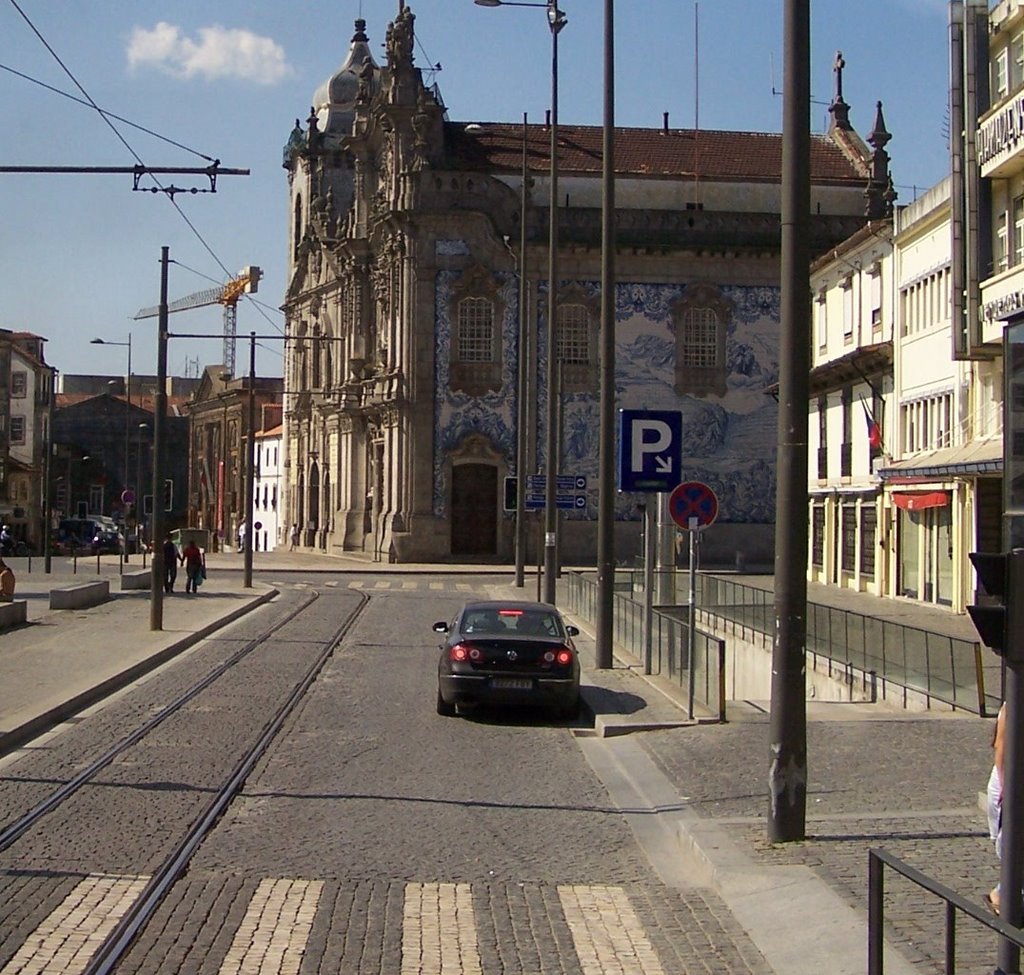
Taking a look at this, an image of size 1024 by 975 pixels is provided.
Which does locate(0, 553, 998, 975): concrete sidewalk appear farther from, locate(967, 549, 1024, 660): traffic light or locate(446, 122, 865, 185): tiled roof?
locate(446, 122, 865, 185): tiled roof

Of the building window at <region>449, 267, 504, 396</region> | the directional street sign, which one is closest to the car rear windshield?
the directional street sign

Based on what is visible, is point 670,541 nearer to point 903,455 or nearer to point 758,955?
point 903,455

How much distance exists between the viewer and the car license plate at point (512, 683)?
56.3 ft

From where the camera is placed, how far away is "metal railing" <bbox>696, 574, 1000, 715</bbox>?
17.1 metres

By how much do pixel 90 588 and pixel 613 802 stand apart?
24.6 m

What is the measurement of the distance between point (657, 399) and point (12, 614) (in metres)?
38.4

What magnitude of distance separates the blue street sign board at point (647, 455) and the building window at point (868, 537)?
2206 cm

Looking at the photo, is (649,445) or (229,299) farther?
(229,299)

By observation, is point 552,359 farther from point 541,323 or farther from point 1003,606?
point 541,323

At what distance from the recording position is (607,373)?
21.6m

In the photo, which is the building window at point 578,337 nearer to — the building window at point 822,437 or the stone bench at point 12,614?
the building window at point 822,437

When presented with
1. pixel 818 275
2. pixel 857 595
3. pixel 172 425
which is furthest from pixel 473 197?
pixel 172 425

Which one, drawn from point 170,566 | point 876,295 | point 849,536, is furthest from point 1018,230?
point 170,566

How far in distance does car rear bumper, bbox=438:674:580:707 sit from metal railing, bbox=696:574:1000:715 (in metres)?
2.56
